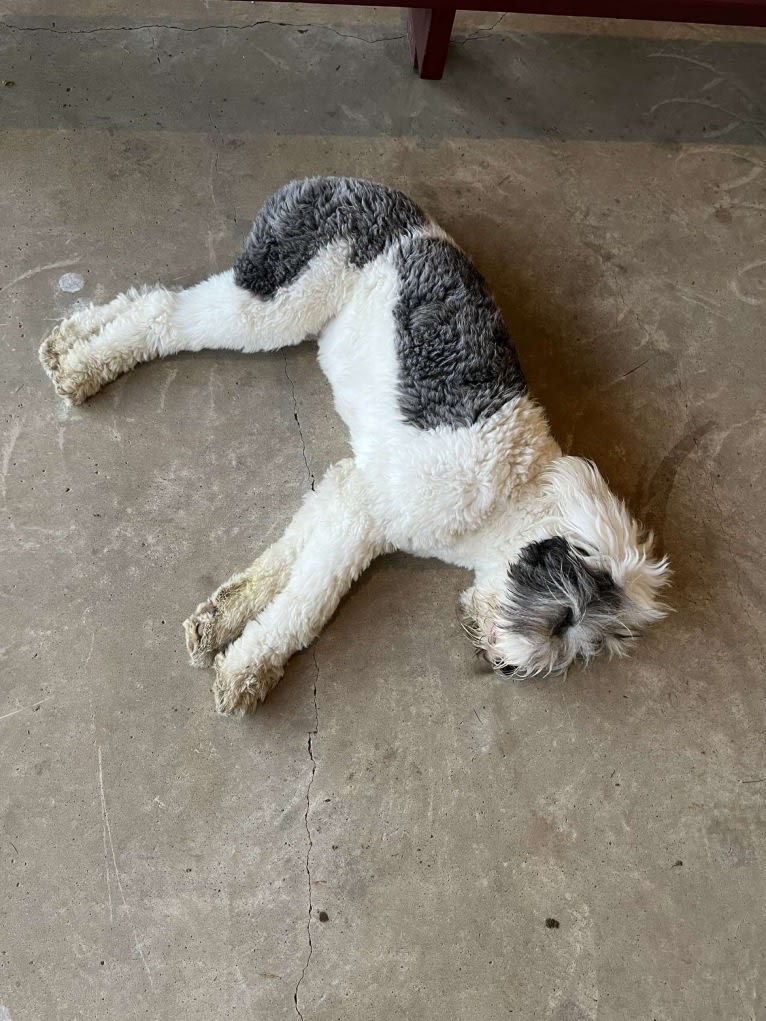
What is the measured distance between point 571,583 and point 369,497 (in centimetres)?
67

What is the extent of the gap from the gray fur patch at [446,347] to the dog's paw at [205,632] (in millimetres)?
877

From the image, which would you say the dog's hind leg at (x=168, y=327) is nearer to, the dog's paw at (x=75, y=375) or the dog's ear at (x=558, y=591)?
the dog's paw at (x=75, y=375)

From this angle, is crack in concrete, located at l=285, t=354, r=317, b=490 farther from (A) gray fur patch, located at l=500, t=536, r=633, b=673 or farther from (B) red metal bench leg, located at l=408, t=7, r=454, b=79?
(B) red metal bench leg, located at l=408, t=7, r=454, b=79

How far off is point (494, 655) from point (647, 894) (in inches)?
35.7

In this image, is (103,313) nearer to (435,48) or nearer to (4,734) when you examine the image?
(4,734)

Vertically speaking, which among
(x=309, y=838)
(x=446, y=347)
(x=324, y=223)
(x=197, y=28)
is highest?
(x=197, y=28)

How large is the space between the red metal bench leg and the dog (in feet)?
3.80

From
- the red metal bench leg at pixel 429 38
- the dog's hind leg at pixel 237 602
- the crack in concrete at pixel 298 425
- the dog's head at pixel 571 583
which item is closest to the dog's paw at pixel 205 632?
the dog's hind leg at pixel 237 602

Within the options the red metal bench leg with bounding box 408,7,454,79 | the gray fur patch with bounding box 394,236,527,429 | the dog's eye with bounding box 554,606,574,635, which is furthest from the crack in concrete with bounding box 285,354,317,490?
the red metal bench leg with bounding box 408,7,454,79

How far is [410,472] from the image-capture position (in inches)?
90.7

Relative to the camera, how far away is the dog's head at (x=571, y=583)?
214 centimetres

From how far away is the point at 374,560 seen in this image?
107 inches

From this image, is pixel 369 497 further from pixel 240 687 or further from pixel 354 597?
pixel 240 687

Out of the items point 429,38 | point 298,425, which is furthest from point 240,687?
point 429,38
